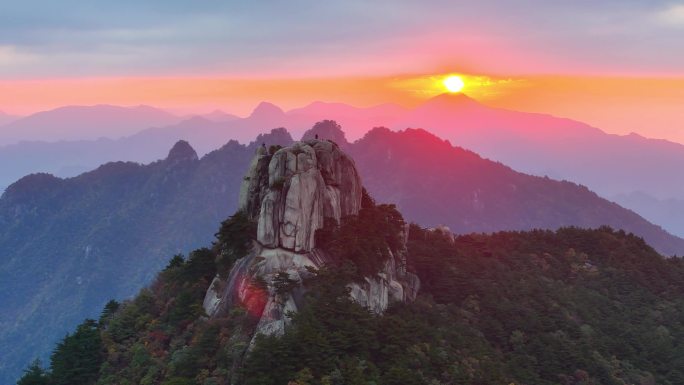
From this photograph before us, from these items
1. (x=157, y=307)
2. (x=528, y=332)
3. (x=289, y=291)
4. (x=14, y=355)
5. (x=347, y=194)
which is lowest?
(x=14, y=355)

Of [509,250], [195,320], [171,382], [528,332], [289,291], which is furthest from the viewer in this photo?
[509,250]

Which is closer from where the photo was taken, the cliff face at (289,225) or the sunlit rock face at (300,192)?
the cliff face at (289,225)

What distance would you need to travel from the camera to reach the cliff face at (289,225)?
1455 inches

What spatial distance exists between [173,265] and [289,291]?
19765 millimetres

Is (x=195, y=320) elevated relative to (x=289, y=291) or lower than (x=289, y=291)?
lower

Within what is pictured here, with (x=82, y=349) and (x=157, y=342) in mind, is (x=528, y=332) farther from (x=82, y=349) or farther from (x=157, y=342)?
(x=82, y=349)

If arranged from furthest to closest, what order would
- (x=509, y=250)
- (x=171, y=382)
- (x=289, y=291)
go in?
(x=509, y=250) < (x=289, y=291) < (x=171, y=382)

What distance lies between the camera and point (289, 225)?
3891cm

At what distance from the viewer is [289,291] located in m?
36.6

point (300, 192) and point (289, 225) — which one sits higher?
point (300, 192)

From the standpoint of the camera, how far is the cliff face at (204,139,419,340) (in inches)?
1455

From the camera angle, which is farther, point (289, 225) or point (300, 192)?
point (300, 192)

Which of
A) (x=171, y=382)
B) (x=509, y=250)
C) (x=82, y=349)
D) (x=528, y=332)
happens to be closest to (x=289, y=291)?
(x=171, y=382)

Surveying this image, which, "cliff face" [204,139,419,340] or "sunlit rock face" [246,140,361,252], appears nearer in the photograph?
"cliff face" [204,139,419,340]
